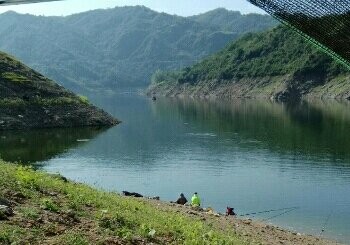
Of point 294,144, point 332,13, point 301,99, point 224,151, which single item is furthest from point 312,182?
point 301,99

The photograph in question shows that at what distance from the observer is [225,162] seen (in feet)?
184

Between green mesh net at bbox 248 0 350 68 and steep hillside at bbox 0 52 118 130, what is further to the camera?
steep hillside at bbox 0 52 118 130

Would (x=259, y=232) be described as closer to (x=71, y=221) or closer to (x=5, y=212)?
(x=71, y=221)

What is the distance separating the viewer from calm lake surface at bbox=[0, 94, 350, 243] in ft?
122

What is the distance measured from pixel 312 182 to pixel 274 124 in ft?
176

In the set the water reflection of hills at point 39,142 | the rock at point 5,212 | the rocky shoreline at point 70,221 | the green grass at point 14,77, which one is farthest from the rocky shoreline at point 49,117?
the rock at point 5,212

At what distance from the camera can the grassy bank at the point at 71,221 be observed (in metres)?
11.5

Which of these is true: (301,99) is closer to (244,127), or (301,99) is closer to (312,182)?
(244,127)

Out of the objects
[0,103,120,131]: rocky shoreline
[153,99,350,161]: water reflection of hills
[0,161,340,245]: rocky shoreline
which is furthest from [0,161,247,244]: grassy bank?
[0,103,120,131]: rocky shoreline

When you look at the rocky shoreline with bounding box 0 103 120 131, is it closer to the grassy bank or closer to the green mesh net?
the grassy bank

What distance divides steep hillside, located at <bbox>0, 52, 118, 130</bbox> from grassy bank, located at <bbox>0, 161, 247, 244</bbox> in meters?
69.5

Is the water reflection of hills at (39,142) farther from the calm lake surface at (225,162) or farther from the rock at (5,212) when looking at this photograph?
the rock at (5,212)

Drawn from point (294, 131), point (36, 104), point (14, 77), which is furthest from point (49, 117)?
point (294, 131)

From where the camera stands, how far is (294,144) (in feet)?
226
